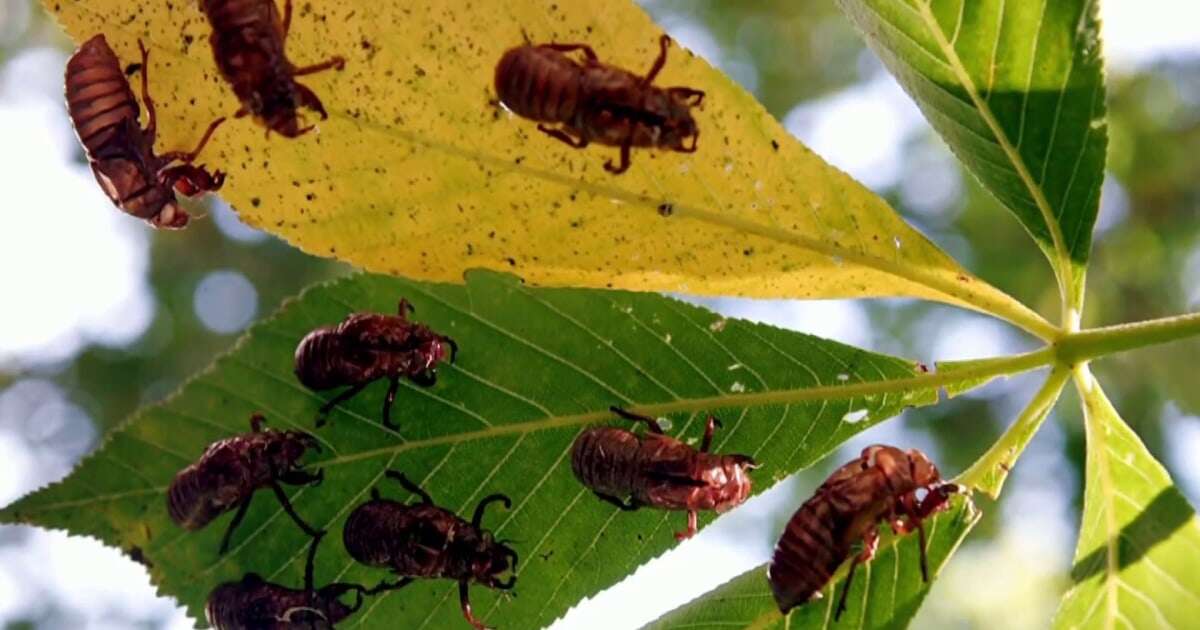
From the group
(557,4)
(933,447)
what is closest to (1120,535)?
(557,4)

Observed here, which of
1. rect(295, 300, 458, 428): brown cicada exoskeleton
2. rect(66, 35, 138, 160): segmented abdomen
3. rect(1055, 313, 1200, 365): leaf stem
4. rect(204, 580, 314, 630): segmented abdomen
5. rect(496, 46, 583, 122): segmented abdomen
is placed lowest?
rect(204, 580, 314, 630): segmented abdomen

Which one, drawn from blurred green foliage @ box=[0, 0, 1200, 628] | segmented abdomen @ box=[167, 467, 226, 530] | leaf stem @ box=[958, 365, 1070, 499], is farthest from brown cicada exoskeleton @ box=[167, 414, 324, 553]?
blurred green foliage @ box=[0, 0, 1200, 628]

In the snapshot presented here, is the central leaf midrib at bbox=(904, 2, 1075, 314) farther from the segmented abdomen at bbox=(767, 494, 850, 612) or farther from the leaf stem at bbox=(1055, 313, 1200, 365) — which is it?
the segmented abdomen at bbox=(767, 494, 850, 612)

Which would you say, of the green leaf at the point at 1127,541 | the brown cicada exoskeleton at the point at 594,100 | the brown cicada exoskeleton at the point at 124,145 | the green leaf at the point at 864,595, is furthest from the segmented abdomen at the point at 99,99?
the green leaf at the point at 1127,541

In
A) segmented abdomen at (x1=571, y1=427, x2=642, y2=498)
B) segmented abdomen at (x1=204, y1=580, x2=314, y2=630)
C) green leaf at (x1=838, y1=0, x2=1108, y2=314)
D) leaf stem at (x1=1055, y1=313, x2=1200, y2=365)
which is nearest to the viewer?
leaf stem at (x1=1055, y1=313, x2=1200, y2=365)

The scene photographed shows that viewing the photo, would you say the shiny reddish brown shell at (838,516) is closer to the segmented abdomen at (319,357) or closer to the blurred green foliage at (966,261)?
the segmented abdomen at (319,357)

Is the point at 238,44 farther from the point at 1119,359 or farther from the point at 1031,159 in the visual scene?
the point at 1119,359

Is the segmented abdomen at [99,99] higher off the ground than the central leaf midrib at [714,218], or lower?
lower
